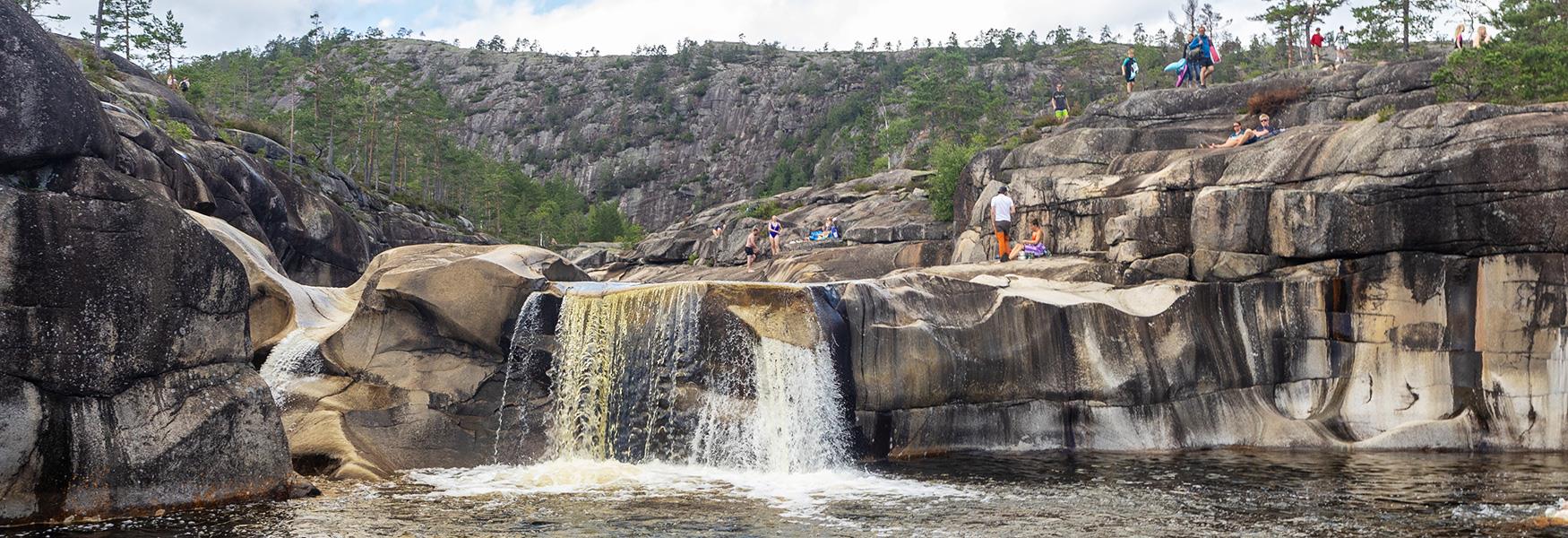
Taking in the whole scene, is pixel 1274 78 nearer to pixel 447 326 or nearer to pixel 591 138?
pixel 447 326

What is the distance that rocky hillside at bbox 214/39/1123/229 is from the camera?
386ft

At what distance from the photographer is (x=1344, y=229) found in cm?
2144

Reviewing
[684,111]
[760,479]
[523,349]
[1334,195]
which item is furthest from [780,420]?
[684,111]

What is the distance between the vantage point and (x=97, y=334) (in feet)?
45.7

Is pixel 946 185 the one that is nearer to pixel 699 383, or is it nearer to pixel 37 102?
pixel 699 383

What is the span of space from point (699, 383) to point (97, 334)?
983 cm

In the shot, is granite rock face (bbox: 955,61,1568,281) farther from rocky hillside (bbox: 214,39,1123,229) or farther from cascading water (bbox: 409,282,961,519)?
rocky hillside (bbox: 214,39,1123,229)

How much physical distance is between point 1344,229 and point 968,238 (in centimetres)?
1294

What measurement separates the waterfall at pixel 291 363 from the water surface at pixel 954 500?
3.35m

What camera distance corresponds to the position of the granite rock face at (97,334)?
13.5 metres

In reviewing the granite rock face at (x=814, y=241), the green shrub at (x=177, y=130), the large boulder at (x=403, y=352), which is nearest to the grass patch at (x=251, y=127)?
the green shrub at (x=177, y=130)

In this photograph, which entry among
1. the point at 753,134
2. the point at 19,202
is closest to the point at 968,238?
the point at 19,202

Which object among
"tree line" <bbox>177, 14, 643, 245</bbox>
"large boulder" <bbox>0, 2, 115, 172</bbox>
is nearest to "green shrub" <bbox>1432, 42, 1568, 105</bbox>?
"large boulder" <bbox>0, 2, 115, 172</bbox>

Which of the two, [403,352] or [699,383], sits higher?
[403,352]
